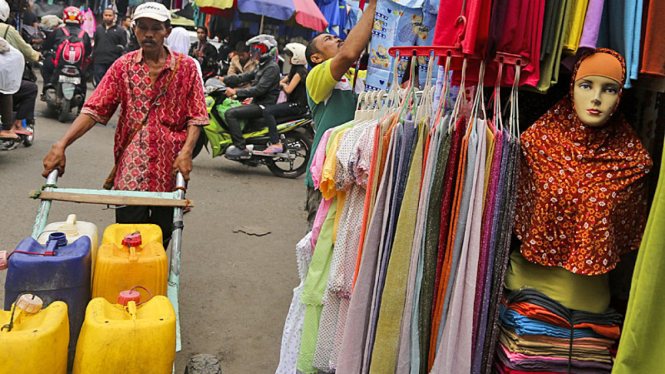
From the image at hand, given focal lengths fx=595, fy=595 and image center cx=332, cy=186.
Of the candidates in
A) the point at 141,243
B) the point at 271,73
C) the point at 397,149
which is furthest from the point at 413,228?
the point at 271,73

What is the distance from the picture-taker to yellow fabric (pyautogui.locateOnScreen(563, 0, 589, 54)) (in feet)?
7.43

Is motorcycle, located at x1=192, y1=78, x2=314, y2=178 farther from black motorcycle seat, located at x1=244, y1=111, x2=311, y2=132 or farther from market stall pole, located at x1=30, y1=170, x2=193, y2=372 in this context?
market stall pole, located at x1=30, y1=170, x2=193, y2=372

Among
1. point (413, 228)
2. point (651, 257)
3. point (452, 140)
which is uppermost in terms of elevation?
point (452, 140)

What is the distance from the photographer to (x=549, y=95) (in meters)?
2.70

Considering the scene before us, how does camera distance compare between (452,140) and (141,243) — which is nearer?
(452,140)

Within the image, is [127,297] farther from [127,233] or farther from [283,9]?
[283,9]

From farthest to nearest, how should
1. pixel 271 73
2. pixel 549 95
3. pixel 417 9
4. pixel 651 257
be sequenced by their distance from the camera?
pixel 271 73 < pixel 417 9 < pixel 549 95 < pixel 651 257

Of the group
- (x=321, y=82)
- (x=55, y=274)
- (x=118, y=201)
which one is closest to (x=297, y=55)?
(x=321, y=82)

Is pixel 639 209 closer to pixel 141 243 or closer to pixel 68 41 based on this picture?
pixel 141 243

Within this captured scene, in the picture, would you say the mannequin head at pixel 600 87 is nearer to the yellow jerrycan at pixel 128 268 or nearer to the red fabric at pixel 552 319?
Result: the red fabric at pixel 552 319

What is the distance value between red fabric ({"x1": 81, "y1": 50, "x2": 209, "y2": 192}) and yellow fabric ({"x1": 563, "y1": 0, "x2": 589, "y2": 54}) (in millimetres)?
2262

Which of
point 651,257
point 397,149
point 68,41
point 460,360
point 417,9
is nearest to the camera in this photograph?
point 651,257

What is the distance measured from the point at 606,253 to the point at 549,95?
830 millimetres

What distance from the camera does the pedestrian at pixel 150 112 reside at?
3617mm
